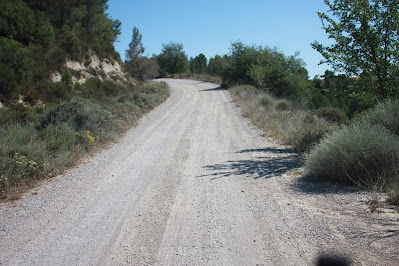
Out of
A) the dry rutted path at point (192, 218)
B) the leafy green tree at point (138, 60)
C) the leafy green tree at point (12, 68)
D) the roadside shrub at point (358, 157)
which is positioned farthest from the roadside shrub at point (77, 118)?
the leafy green tree at point (138, 60)

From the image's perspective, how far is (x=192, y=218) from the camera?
4.46 meters

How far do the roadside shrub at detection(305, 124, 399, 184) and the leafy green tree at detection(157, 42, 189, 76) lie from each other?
68535 mm

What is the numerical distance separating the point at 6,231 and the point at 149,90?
939 inches

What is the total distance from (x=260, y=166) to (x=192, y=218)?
10.7 ft

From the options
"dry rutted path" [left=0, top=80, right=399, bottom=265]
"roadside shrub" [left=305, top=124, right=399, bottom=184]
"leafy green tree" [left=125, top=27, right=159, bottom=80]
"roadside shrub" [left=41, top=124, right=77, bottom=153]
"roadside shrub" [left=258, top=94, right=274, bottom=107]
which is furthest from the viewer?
"leafy green tree" [left=125, top=27, right=159, bottom=80]

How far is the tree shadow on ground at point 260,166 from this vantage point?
21.9 feet

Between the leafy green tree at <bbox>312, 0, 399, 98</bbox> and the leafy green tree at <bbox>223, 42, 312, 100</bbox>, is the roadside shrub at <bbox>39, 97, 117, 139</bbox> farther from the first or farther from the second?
the leafy green tree at <bbox>223, 42, 312, 100</bbox>

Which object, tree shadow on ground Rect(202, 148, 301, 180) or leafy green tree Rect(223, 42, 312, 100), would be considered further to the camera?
leafy green tree Rect(223, 42, 312, 100)

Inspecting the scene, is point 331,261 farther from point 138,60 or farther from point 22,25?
point 138,60

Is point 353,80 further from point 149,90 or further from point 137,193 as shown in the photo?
point 149,90

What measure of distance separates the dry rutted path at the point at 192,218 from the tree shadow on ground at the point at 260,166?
1.0 inches

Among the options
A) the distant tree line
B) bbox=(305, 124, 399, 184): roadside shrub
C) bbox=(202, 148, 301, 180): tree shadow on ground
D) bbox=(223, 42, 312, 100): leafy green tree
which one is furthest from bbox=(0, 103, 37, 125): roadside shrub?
bbox=(223, 42, 312, 100): leafy green tree

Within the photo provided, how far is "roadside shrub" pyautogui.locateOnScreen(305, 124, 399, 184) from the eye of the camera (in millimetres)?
5387

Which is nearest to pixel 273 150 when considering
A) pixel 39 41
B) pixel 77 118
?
pixel 77 118
